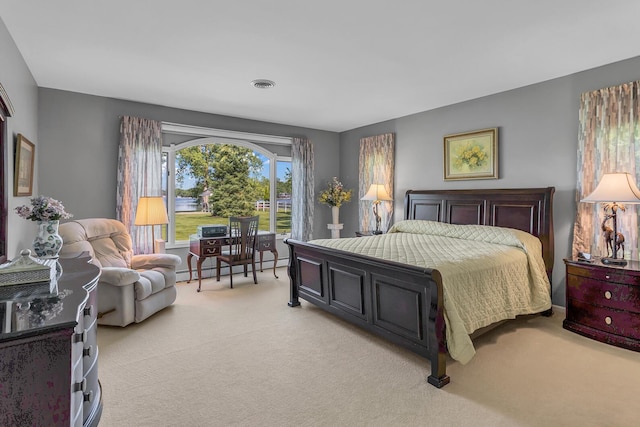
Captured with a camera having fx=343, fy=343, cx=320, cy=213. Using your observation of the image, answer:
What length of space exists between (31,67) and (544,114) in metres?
5.43

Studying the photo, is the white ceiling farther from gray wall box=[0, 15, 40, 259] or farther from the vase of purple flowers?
the vase of purple flowers

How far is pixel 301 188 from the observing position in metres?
6.25

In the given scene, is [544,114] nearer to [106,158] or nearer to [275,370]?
[275,370]

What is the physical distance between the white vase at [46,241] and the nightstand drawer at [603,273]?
14.0 feet

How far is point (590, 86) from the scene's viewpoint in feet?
11.5

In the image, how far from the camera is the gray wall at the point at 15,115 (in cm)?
263

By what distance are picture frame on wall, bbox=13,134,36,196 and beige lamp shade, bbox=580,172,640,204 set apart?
5027 mm

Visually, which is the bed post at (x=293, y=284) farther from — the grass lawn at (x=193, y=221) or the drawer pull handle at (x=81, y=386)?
the drawer pull handle at (x=81, y=386)

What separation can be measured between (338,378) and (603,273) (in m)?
2.51

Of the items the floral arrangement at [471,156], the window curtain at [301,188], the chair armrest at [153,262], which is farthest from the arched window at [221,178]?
the floral arrangement at [471,156]

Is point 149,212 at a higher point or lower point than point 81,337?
higher

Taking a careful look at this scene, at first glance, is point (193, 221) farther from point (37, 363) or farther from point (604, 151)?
point (604, 151)

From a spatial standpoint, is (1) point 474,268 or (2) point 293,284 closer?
(1) point 474,268

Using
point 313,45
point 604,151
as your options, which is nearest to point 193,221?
point 313,45
